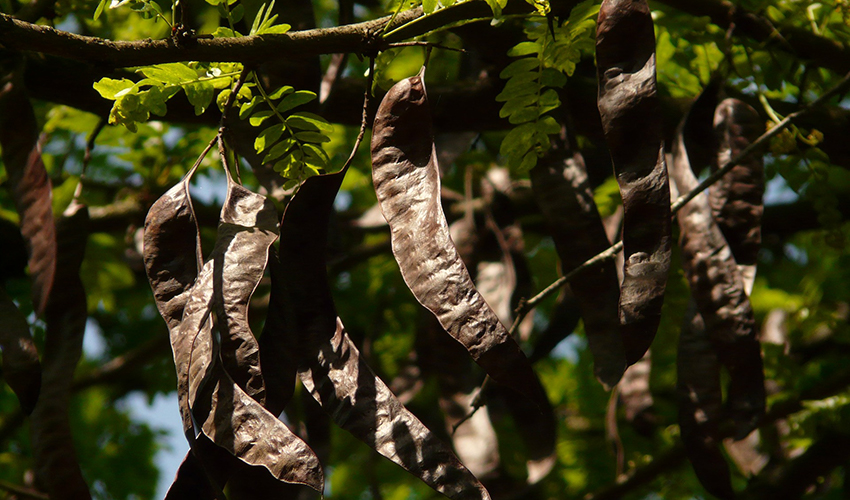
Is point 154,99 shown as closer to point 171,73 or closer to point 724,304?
point 171,73

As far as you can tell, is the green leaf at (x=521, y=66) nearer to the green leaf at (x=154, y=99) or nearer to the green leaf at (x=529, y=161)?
the green leaf at (x=529, y=161)

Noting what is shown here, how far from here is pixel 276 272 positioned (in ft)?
4.50

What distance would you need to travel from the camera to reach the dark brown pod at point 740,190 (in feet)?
5.86

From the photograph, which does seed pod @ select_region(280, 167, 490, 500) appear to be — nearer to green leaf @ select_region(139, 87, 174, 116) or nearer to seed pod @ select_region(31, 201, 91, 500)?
green leaf @ select_region(139, 87, 174, 116)

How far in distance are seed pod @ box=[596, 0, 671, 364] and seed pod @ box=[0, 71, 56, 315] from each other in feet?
4.26

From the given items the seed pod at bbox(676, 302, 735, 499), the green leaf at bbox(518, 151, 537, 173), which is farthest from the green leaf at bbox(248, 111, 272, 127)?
the seed pod at bbox(676, 302, 735, 499)

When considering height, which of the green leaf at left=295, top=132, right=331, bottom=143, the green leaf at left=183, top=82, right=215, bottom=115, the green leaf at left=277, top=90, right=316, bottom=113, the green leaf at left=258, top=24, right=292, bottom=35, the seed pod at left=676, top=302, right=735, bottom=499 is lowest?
the seed pod at left=676, top=302, right=735, bottom=499

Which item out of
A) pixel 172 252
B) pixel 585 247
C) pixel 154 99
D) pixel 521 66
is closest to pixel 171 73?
pixel 154 99

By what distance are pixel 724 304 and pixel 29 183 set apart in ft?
5.44

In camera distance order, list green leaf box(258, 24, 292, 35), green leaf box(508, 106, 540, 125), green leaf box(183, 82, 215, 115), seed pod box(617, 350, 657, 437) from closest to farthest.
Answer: green leaf box(258, 24, 292, 35)
green leaf box(183, 82, 215, 115)
green leaf box(508, 106, 540, 125)
seed pod box(617, 350, 657, 437)

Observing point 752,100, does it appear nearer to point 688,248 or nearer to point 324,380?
A: point 688,248

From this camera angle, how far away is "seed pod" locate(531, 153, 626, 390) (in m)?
1.72

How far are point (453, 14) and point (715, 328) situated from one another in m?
0.89

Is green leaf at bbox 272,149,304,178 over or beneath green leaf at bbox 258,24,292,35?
beneath
